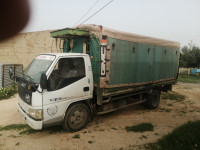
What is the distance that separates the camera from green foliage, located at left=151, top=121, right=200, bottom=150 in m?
3.54

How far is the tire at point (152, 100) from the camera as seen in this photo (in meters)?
7.00

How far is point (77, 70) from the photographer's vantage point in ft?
14.8

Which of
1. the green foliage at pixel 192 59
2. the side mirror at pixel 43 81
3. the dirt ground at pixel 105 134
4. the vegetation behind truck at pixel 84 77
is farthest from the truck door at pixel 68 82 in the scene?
the green foliage at pixel 192 59

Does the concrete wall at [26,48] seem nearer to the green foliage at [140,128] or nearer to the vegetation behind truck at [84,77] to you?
the vegetation behind truck at [84,77]

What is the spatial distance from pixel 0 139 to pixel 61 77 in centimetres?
238

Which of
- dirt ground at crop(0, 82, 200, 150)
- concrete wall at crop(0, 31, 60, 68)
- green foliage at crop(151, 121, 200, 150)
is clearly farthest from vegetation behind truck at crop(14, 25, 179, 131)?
concrete wall at crop(0, 31, 60, 68)

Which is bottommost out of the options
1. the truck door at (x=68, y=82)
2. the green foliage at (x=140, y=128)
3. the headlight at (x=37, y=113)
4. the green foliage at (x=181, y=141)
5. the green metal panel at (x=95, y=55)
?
the green foliage at (x=140, y=128)

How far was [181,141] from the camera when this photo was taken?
3768 mm

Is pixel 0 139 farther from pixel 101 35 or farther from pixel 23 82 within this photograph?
pixel 101 35

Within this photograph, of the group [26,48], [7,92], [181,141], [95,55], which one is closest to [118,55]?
[95,55]

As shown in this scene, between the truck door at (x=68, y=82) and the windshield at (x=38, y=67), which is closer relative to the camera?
the truck door at (x=68, y=82)

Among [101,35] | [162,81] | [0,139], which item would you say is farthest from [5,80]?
[162,81]

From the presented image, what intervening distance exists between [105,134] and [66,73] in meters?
2.11

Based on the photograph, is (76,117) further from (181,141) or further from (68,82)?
(181,141)
